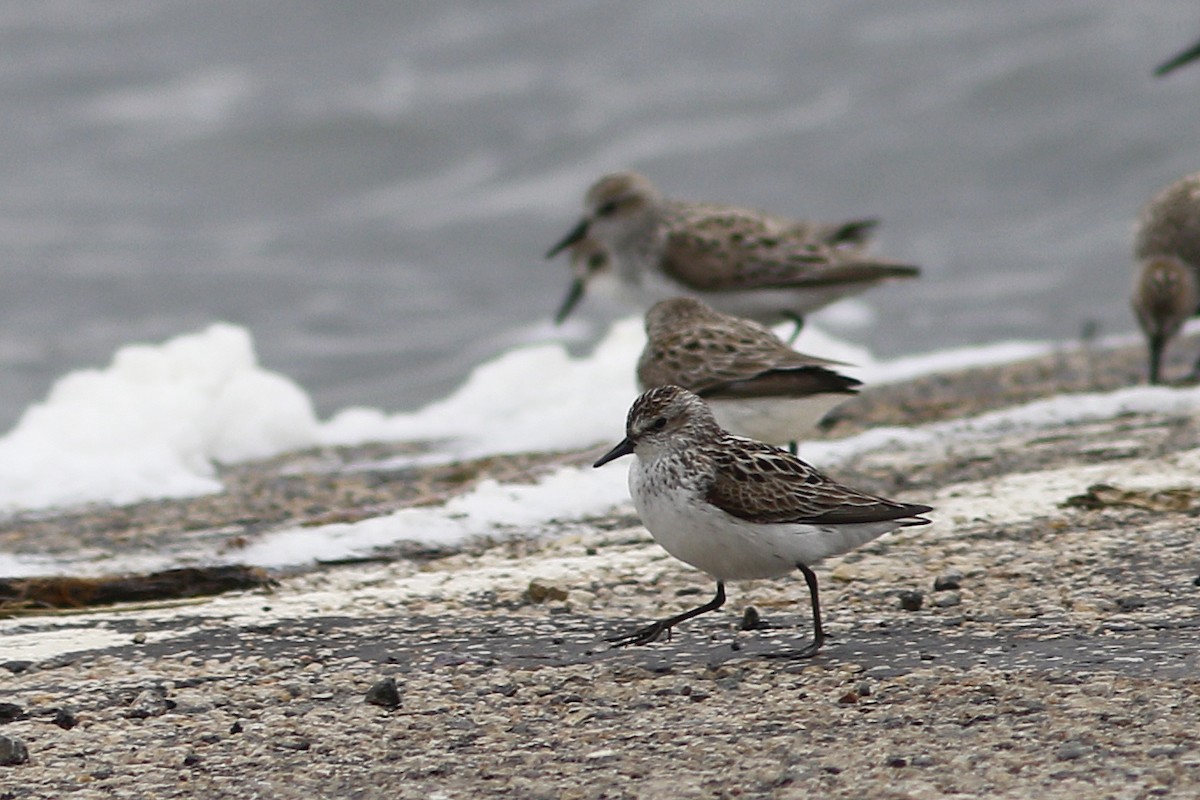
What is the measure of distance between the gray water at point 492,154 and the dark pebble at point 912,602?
8036 mm

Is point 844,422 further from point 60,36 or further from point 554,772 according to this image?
point 60,36

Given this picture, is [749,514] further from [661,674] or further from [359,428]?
[359,428]

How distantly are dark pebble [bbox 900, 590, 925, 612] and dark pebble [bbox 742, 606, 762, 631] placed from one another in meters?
0.42

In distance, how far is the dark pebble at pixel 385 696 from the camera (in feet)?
14.0

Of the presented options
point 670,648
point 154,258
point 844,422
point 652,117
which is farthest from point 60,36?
point 670,648

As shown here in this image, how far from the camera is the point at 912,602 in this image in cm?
494

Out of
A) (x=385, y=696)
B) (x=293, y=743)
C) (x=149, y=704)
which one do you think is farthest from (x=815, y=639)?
(x=149, y=704)

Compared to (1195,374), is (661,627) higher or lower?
lower

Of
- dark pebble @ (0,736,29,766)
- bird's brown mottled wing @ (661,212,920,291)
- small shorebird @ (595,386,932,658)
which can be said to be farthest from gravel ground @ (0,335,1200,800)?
bird's brown mottled wing @ (661,212,920,291)

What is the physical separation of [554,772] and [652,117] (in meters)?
15.2

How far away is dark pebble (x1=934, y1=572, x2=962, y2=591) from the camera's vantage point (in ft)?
16.6

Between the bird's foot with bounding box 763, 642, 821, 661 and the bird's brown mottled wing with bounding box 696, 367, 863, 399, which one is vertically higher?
the bird's brown mottled wing with bounding box 696, 367, 863, 399

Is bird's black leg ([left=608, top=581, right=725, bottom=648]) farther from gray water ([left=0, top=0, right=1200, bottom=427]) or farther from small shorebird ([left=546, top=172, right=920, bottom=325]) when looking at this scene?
gray water ([left=0, top=0, right=1200, bottom=427])

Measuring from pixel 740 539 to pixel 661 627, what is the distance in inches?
15.0
